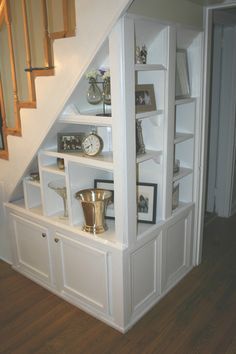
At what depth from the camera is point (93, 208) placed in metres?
2.20

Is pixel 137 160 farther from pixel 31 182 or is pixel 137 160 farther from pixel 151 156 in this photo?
pixel 31 182

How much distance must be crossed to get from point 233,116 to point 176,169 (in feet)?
4.70

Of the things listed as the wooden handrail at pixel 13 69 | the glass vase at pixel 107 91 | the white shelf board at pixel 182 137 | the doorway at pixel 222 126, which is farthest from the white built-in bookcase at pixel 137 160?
the doorway at pixel 222 126

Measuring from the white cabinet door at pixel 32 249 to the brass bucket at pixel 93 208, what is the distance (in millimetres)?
448

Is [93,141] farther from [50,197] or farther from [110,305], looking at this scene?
[110,305]

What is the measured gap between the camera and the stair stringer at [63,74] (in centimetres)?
171

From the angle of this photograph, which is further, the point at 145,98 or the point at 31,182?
the point at 31,182

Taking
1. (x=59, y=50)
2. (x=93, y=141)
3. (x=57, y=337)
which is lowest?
(x=57, y=337)

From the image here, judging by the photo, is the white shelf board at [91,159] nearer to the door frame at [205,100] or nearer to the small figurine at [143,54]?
the small figurine at [143,54]

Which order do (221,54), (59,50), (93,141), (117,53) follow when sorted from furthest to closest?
1. (221,54)
2. (93,141)
3. (59,50)
4. (117,53)

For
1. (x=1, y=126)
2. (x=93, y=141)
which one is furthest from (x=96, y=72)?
(x=1, y=126)

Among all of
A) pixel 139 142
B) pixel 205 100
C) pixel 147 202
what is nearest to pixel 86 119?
pixel 139 142

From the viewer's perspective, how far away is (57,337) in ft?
7.27

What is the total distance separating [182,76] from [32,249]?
1785 millimetres
